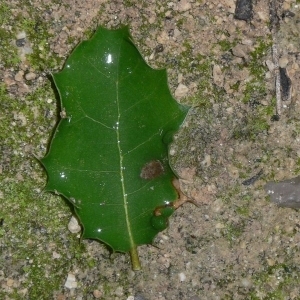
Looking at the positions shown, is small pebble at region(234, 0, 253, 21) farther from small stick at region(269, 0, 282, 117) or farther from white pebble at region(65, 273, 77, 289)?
white pebble at region(65, 273, 77, 289)

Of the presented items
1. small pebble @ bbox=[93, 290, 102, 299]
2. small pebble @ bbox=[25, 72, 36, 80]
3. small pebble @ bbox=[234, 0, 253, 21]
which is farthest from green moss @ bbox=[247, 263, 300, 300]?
small pebble @ bbox=[25, 72, 36, 80]

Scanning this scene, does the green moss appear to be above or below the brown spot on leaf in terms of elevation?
below

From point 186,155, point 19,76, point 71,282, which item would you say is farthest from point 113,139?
point 71,282

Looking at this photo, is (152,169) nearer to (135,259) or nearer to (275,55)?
(135,259)

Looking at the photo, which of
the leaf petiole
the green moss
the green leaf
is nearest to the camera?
the green leaf

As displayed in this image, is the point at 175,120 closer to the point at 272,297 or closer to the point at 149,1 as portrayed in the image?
the point at 149,1

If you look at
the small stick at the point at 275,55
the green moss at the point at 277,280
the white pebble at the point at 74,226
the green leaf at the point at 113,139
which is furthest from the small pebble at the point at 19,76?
the green moss at the point at 277,280

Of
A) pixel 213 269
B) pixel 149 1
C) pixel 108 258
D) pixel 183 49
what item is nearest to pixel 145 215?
pixel 108 258
